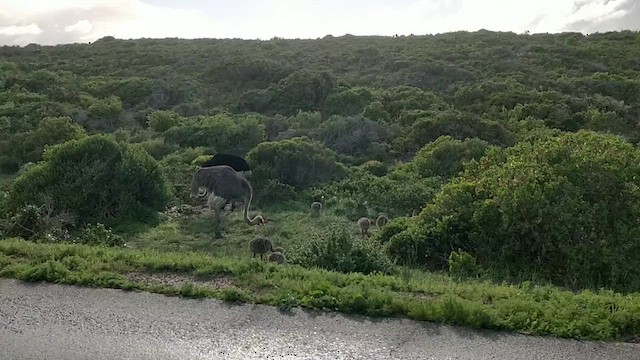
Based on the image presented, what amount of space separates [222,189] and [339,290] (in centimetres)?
567

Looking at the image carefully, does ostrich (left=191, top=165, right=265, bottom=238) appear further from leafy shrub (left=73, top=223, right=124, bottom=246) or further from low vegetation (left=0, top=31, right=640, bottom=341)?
leafy shrub (left=73, top=223, right=124, bottom=246)

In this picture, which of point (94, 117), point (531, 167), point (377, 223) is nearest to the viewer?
point (531, 167)

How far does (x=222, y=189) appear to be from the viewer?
10.8 m

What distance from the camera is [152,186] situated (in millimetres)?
11812

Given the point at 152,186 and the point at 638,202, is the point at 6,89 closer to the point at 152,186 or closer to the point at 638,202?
the point at 152,186

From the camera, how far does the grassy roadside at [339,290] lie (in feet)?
16.4

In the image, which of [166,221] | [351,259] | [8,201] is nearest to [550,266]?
[351,259]

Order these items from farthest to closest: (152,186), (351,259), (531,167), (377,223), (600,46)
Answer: (600,46) < (152,186) < (377,223) < (531,167) < (351,259)

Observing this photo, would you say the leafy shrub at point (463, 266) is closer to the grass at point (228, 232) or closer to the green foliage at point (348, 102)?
the grass at point (228, 232)

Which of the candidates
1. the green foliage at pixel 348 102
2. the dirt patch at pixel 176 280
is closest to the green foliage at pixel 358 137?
the green foliage at pixel 348 102

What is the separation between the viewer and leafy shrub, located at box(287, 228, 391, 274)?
715 cm

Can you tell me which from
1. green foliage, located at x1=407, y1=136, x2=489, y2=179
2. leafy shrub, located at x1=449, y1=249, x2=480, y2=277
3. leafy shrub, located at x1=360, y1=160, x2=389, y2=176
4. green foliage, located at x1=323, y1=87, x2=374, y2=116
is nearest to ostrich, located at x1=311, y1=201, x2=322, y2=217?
green foliage, located at x1=407, y1=136, x2=489, y2=179

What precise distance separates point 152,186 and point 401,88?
14773 millimetres

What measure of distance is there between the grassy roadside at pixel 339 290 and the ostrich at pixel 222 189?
387 cm
